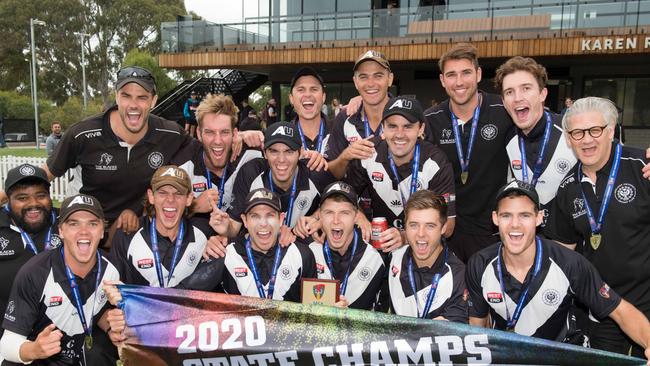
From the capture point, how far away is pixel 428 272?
4.91 metres

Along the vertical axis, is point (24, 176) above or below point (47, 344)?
above

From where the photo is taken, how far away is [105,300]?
197 inches

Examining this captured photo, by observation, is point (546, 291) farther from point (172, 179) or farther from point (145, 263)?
point (145, 263)

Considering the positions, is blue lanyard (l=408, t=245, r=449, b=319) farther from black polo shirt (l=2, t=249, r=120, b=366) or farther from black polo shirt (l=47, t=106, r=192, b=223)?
black polo shirt (l=47, t=106, r=192, b=223)

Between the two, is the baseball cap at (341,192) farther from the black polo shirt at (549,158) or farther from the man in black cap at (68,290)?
the man in black cap at (68,290)

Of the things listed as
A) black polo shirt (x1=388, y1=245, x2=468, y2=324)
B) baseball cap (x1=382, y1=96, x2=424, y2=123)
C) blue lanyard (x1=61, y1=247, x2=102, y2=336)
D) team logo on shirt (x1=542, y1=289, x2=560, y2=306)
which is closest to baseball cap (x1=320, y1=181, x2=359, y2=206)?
black polo shirt (x1=388, y1=245, x2=468, y2=324)

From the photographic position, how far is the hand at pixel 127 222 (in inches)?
214

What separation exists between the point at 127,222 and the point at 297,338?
2.40 meters

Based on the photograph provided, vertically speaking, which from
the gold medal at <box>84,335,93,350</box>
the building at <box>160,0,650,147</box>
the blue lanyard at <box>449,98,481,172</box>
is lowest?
the gold medal at <box>84,335,93,350</box>

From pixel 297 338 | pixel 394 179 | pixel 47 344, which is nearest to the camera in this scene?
pixel 297 338

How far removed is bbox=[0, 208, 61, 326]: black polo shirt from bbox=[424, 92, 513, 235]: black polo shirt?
4.14m

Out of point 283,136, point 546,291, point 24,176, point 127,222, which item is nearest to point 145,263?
point 127,222

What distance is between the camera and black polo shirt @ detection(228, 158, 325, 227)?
577cm

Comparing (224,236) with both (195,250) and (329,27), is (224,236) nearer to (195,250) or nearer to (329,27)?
(195,250)
